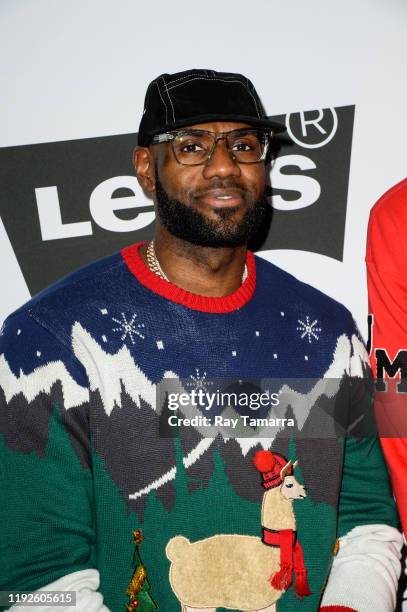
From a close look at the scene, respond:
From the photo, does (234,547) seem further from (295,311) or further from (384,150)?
(384,150)

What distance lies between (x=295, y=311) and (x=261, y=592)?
64 centimetres

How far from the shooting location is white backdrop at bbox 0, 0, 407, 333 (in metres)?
1.86

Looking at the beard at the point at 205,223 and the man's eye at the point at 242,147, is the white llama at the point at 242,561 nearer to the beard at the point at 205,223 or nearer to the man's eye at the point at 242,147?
the beard at the point at 205,223

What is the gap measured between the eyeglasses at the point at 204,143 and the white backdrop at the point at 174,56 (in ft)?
1.25

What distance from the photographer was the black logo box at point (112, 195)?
189 centimetres

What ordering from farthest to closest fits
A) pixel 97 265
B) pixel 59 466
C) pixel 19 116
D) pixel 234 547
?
1. pixel 19 116
2. pixel 97 265
3. pixel 234 547
4. pixel 59 466

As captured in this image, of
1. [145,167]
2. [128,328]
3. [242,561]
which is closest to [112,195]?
[145,167]

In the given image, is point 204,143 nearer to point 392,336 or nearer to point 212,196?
point 212,196

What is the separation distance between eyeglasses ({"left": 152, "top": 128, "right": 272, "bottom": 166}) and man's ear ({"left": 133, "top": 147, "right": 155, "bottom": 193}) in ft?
0.24

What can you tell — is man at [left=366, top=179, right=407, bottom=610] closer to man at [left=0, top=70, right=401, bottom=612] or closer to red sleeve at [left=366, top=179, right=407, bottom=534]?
red sleeve at [left=366, top=179, right=407, bottom=534]

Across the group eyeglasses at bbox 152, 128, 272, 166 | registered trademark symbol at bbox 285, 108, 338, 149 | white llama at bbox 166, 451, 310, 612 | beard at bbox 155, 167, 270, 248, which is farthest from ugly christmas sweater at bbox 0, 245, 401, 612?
registered trademark symbol at bbox 285, 108, 338, 149

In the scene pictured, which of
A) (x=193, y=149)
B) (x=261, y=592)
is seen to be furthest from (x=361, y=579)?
(x=193, y=149)

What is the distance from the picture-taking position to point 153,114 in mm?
1568

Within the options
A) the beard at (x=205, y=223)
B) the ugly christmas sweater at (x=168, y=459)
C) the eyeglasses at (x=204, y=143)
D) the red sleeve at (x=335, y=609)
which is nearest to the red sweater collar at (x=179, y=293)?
the ugly christmas sweater at (x=168, y=459)
